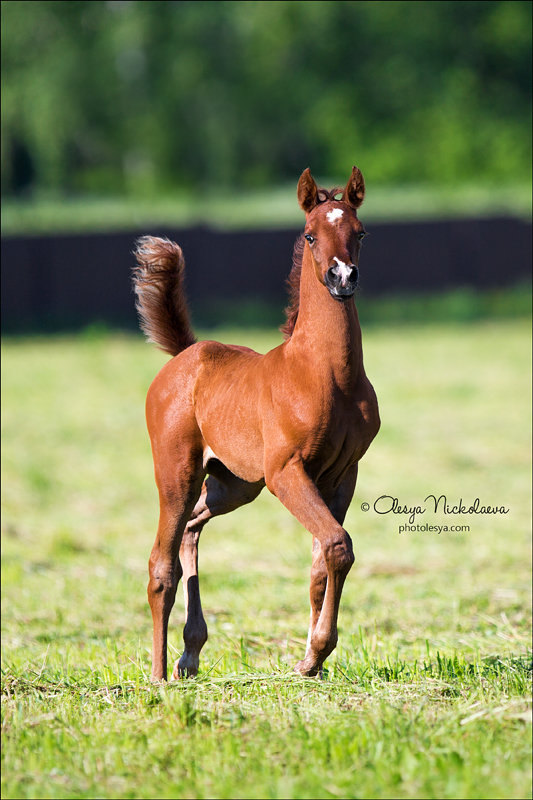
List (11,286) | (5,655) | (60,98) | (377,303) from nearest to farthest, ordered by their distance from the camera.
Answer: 1. (5,655)
2. (11,286)
3. (377,303)
4. (60,98)

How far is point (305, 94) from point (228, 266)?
2899 cm

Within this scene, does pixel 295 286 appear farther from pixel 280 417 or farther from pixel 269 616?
pixel 269 616

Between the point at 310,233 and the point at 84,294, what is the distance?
2012cm

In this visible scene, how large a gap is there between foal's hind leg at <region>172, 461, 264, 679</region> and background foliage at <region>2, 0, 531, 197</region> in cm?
4070

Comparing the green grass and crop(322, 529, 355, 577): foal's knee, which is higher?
the green grass

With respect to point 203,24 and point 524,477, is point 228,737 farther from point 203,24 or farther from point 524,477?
point 203,24

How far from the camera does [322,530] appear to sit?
11.8 ft

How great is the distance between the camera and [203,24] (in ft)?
152

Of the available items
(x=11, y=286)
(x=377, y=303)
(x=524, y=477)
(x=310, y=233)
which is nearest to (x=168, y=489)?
(x=310, y=233)

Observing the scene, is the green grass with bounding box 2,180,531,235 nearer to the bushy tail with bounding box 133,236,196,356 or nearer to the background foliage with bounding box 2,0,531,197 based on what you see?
the background foliage with bounding box 2,0,531,197

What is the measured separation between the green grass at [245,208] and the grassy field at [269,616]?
11.3 meters

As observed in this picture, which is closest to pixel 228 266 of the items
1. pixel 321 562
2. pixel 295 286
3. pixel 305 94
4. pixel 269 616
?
pixel 269 616

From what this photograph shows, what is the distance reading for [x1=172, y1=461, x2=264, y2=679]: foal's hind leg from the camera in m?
4.21

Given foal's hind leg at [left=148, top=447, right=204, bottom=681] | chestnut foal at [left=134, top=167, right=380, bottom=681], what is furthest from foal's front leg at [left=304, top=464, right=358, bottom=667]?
foal's hind leg at [left=148, top=447, right=204, bottom=681]
